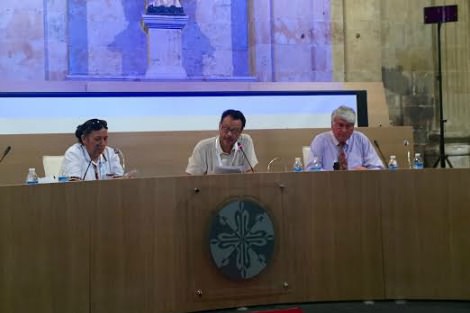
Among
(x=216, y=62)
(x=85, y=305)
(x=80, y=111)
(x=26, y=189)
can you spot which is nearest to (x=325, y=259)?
(x=85, y=305)

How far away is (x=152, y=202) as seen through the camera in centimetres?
304

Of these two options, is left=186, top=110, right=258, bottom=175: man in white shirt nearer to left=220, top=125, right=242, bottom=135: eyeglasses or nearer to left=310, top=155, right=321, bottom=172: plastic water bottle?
left=220, top=125, right=242, bottom=135: eyeglasses

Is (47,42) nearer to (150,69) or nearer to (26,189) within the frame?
(150,69)

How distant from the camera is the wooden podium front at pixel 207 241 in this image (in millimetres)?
2797

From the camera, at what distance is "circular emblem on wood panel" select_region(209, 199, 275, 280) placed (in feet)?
10.2

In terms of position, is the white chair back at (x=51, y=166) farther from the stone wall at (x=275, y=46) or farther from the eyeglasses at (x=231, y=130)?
the stone wall at (x=275, y=46)

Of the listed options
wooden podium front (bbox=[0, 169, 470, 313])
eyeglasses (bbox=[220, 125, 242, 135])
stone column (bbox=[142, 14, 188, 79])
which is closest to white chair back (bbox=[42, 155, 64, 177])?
eyeglasses (bbox=[220, 125, 242, 135])

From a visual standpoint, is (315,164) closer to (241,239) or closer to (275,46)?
(241,239)

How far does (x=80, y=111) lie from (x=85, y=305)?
321cm

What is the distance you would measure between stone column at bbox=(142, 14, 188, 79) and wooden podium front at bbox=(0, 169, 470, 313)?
3.79m

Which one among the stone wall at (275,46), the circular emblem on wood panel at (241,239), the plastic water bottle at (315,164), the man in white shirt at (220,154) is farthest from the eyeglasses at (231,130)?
the stone wall at (275,46)

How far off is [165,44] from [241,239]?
413cm

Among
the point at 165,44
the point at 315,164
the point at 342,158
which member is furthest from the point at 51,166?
the point at 165,44

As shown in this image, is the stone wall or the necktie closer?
the necktie
